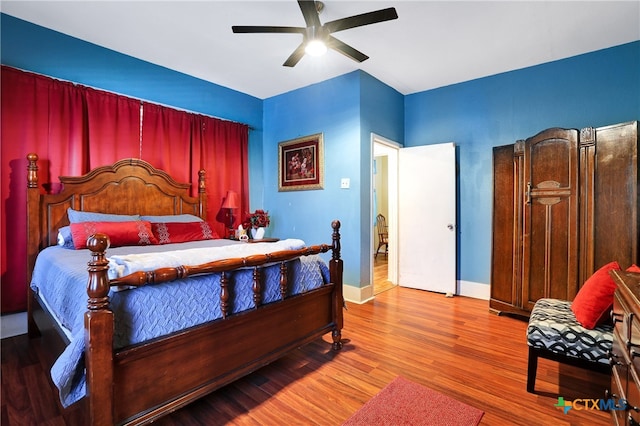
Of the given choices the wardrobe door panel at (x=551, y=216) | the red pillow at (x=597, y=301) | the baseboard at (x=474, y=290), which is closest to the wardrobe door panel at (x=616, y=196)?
the wardrobe door panel at (x=551, y=216)

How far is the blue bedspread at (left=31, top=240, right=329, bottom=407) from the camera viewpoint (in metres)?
1.30

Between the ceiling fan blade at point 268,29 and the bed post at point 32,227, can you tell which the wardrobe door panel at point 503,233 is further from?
the bed post at point 32,227

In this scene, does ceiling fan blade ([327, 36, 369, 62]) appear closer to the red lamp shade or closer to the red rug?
the red lamp shade

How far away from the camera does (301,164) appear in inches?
168

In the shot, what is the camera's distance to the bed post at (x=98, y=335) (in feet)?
4.04

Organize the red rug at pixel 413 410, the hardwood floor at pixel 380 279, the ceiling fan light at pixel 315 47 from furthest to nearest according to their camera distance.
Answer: the hardwood floor at pixel 380 279 → the ceiling fan light at pixel 315 47 → the red rug at pixel 413 410

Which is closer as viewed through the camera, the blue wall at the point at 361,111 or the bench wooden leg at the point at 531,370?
the bench wooden leg at the point at 531,370

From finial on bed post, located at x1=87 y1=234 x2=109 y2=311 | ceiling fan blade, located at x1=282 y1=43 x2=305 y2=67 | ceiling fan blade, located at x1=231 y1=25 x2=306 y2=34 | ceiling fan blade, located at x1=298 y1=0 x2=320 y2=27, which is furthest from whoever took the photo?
ceiling fan blade, located at x1=282 y1=43 x2=305 y2=67

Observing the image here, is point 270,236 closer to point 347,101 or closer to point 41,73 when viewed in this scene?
point 347,101

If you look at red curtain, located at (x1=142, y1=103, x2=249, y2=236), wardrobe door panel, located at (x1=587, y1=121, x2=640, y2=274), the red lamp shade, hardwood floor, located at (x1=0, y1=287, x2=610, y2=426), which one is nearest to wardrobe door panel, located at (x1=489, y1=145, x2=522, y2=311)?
hardwood floor, located at (x1=0, y1=287, x2=610, y2=426)

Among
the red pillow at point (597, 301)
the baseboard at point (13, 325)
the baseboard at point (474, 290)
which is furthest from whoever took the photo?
the baseboard at point (474, 290)

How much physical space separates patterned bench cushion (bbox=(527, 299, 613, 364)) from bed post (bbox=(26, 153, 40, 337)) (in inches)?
150

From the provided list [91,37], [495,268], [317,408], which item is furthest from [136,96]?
[495,268]

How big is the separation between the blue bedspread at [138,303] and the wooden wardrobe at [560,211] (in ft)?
7.47
